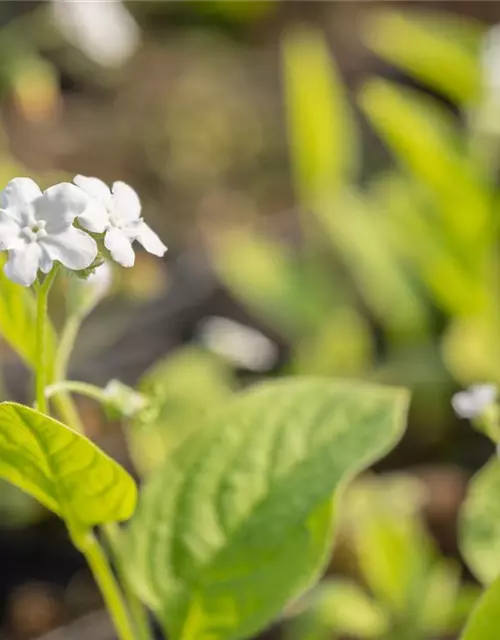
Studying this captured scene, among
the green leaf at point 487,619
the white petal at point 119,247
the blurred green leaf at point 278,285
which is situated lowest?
the blurred green leaf at point 278,285

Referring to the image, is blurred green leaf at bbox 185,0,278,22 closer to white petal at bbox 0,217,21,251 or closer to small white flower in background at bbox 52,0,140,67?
small white flower in background at bbox 52,0,140,67

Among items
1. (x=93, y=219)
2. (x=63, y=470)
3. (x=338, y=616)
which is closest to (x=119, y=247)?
(x=93, y=219)

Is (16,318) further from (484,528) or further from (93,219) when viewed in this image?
(484,528)

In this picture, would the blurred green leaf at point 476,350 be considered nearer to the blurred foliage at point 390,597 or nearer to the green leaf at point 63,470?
the blurred foliage at point 390,597

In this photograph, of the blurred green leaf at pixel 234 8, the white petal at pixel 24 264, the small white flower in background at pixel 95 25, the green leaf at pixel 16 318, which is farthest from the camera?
the blurred green leaf at pixel 234 8

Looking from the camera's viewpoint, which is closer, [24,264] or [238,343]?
[24,264]

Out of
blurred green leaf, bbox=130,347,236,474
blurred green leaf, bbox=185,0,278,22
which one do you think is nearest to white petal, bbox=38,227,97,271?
blurred green leaf, bbox=130,347,236,474

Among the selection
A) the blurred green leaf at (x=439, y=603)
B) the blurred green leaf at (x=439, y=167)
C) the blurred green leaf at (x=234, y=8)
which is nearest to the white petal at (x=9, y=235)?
the blurred green leaf at (x=439, y=603)
